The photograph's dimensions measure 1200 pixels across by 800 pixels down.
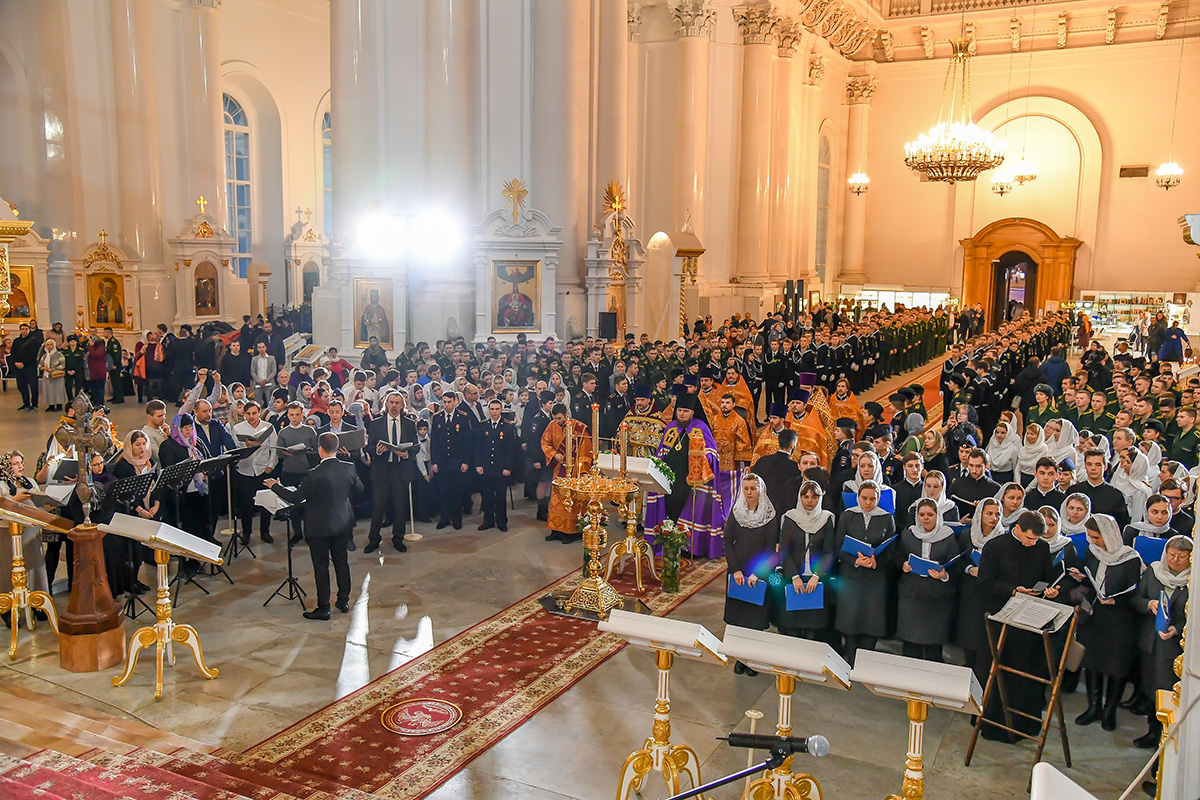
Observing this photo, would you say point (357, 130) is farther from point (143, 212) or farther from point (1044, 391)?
point (1044, 391)

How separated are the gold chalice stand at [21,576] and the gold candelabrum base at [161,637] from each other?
95cm

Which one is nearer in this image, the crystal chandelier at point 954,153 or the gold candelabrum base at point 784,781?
the gold candelabrum base at point 784,781

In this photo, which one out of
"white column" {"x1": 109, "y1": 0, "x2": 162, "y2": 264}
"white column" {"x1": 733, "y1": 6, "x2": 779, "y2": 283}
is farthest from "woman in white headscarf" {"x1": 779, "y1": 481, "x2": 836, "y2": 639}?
"white column" {"x1": 733, "y1": 6, "x2": 779, "y2": 283}

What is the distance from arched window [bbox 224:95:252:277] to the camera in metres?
29.8

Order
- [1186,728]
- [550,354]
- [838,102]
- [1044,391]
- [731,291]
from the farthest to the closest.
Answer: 1. [838,102]
2. [731,291]
3. [550,354]
4. [1044,391]
5. [1186,728]

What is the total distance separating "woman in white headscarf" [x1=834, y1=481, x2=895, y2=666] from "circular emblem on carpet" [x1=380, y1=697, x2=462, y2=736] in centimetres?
301

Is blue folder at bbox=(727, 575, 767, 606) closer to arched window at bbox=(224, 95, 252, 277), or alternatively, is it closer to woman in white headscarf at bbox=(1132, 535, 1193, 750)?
woman in white headscarf at bbox=(1132, 535, 1193, 750)

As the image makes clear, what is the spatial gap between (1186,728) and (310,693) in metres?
5.44

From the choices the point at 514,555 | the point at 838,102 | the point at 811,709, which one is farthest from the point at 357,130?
the point at 838,102

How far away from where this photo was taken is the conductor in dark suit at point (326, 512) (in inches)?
326

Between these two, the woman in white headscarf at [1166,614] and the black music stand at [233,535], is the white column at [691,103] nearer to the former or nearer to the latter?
the black music stand at [233,535]

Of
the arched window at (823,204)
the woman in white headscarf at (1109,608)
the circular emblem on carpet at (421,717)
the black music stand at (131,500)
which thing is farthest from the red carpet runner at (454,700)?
the arched window at (823,204)

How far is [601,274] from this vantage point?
68.4 ft

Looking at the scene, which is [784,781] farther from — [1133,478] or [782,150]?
[782,150]
